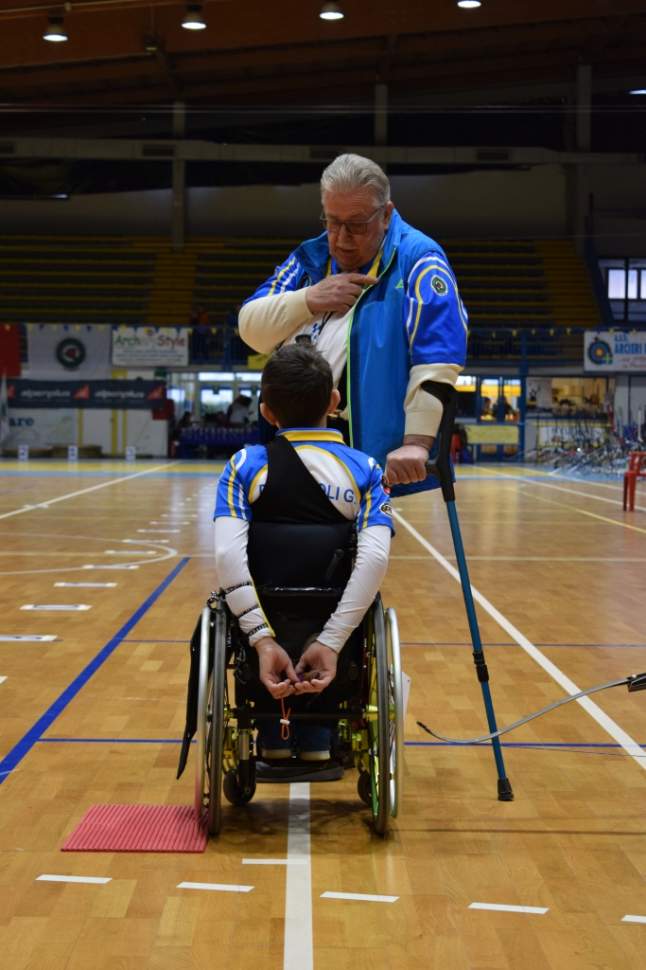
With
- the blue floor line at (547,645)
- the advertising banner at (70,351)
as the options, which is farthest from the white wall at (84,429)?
the blue floor line at (547,645)

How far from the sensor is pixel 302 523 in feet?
9.12

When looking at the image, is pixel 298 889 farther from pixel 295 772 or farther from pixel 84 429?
pixel 84 429

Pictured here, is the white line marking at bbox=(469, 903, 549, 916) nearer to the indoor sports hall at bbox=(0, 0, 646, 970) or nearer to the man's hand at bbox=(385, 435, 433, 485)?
the indoor sports hall at bbox=(0, 0, 646, 970)

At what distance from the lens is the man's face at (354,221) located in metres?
2.83

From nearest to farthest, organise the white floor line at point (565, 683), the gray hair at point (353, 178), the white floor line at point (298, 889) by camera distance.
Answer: the white floor line at point (298, 889) → the gray hair at point (353, 178) → the white floor line at point (565, 683)

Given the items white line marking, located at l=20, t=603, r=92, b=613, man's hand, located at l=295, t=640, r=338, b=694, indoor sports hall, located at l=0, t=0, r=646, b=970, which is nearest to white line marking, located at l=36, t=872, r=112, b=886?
indoor sports hall, located at l=0, t=0, r=646, b=970

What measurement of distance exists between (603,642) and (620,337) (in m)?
19.4

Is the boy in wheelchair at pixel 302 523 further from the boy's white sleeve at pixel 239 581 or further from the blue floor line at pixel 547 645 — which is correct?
the blue floor line at pixel 547 645

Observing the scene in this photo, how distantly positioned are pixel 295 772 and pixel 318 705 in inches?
16.7

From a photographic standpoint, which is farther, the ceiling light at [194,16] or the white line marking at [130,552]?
the ceiling light at [194,16]

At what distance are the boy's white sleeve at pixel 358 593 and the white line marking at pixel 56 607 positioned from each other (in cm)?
363

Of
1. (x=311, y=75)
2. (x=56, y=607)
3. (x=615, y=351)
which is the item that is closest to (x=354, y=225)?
(x=56, y=607)

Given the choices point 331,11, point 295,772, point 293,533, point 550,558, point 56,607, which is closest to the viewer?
point 293,533

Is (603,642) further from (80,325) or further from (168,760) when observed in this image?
(80,325)
